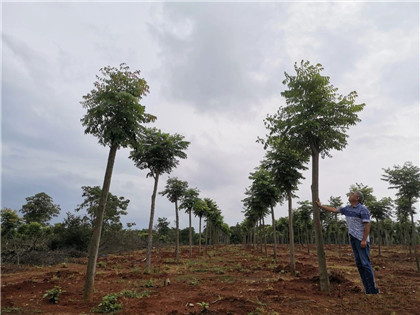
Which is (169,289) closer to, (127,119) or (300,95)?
(127,119)

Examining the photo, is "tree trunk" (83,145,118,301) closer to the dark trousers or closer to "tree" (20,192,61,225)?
the dark trousers

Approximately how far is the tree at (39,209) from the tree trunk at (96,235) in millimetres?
40680

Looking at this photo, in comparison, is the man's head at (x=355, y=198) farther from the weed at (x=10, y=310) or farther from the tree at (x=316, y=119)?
the weed at (x=10, y=310)

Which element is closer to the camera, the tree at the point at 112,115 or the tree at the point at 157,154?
the tree at the point at 112,115

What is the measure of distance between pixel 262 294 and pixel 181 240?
81643mm

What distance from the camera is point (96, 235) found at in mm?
8836

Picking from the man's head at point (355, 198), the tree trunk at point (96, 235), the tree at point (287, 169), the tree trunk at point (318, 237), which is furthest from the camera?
the tree at point (287, 169)

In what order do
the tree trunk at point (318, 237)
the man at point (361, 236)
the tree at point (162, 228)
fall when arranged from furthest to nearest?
the tree at point (162, 228) < the tree trunk at point (318, 237) < the man at point (361, 236)

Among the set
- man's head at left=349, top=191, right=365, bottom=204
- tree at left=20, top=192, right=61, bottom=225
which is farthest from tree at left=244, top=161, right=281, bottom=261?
tree at left=20, top=192, right=61, bottom=225

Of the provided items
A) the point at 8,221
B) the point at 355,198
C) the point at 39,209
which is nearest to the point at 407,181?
the point at 355,198

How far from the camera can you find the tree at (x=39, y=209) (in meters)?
41.7

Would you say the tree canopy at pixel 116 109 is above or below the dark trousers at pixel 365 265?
above

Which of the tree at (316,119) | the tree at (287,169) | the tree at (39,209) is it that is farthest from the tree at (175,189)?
the tree at (39,209)

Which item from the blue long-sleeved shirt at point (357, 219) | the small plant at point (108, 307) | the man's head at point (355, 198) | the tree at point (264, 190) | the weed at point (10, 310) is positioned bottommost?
the weed at point (10, 310)
